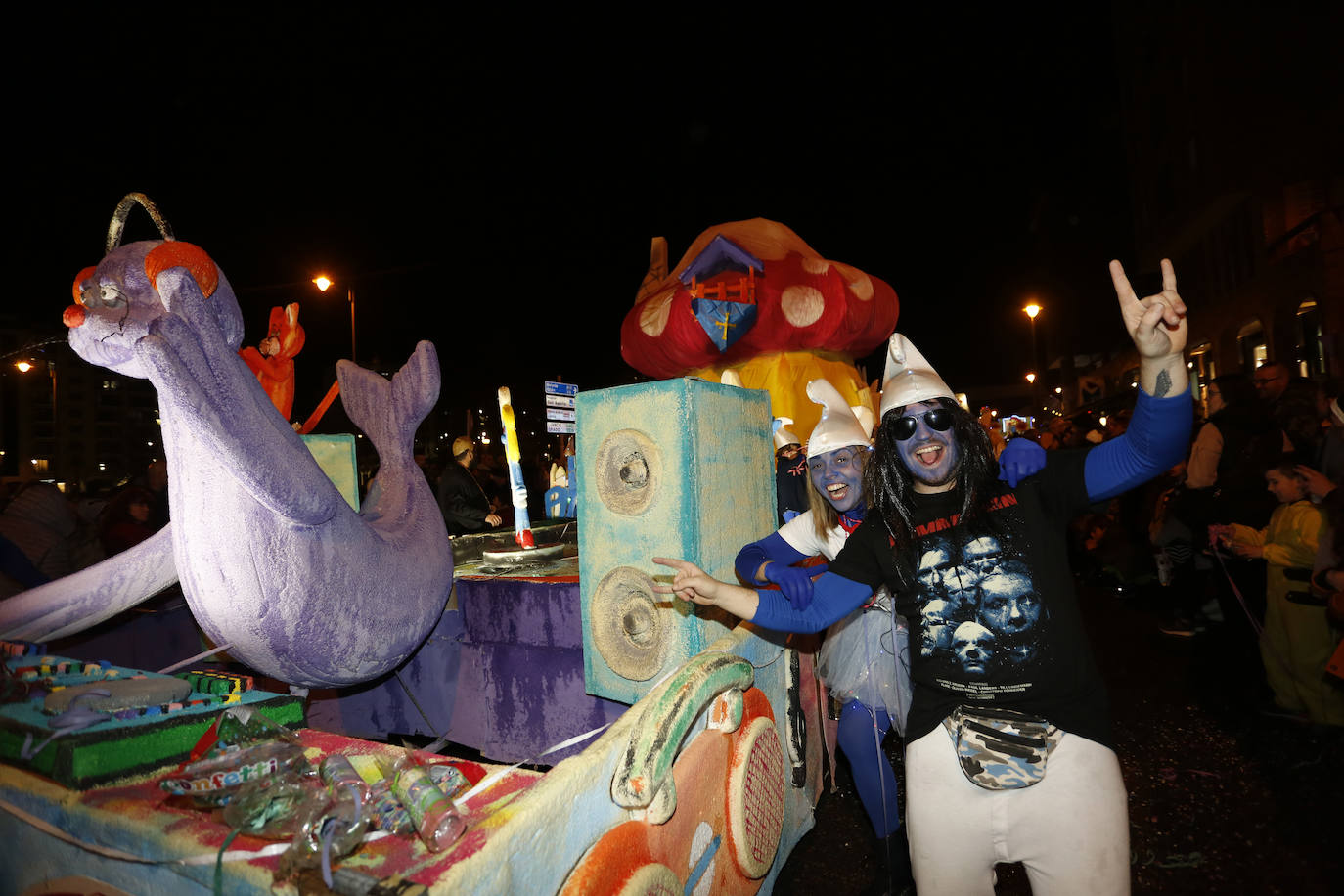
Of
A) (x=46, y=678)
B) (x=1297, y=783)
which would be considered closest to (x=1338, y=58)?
(x=1297, y=783)

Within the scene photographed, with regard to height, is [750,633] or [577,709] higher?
[750,633]

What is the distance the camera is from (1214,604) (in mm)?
6184

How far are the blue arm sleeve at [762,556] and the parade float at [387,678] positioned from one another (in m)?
0.13

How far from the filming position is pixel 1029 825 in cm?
170

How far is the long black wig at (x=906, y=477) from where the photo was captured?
1.89m

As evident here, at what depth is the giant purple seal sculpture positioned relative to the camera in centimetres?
233

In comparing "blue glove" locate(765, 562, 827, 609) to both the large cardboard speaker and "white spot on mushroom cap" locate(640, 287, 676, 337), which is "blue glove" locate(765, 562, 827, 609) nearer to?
the large cardboard speaker

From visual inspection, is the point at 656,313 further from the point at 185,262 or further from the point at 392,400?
the point at 185,262

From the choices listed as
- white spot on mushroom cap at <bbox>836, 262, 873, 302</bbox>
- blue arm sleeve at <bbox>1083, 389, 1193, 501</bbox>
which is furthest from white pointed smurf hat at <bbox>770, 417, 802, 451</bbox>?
blue arm sleeve at <bbox>1083, 389, 1193, 501</bbox>

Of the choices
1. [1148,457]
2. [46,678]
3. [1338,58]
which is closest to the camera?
[1148,457]

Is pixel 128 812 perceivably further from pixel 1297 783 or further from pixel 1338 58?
pixel 1338 58

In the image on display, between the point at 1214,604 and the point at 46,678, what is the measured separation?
315 inches

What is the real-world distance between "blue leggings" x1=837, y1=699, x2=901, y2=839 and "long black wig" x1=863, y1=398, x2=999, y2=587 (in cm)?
133

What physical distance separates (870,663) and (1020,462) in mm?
1381
